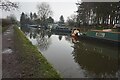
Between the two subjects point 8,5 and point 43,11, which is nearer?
point 8,5

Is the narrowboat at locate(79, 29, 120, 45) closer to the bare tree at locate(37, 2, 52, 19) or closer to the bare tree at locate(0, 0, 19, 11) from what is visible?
the bare tree at locate(0, 0, 19, 11)

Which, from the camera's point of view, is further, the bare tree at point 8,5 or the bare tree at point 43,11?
the bare tree at point 43,11

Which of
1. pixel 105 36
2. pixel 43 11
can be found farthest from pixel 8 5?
pixel 43 11

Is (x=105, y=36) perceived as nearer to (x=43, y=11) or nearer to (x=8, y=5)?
(x=8, y=5)

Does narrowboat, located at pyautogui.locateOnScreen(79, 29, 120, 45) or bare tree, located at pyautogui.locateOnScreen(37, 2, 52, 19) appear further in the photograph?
bare tree, located at pyautogui.locateOnScreen(37, 2, 52, 19)

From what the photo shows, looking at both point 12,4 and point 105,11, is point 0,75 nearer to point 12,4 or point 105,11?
point 12,4

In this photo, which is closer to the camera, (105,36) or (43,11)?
(105,36)

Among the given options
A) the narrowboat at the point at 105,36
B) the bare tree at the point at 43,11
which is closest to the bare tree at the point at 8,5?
the narrowboat at the point at 105,36

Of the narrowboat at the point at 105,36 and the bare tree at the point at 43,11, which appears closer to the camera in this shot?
the narrowboat at the point at 105,36

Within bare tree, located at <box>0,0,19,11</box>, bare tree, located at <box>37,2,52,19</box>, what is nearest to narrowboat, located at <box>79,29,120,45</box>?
bare tree, located at <box>0,0,19,11</box>

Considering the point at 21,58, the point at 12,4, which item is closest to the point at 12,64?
the point at 21,58

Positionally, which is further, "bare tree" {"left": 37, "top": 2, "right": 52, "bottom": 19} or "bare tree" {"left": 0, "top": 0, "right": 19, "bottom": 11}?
"bare tree" {"left": 37, "top": 2, "right": 52, "bottom": 19}

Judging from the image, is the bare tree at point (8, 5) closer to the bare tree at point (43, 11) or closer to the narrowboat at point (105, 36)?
Result: the narrowboat at point (105, 36)

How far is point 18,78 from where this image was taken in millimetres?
6145
